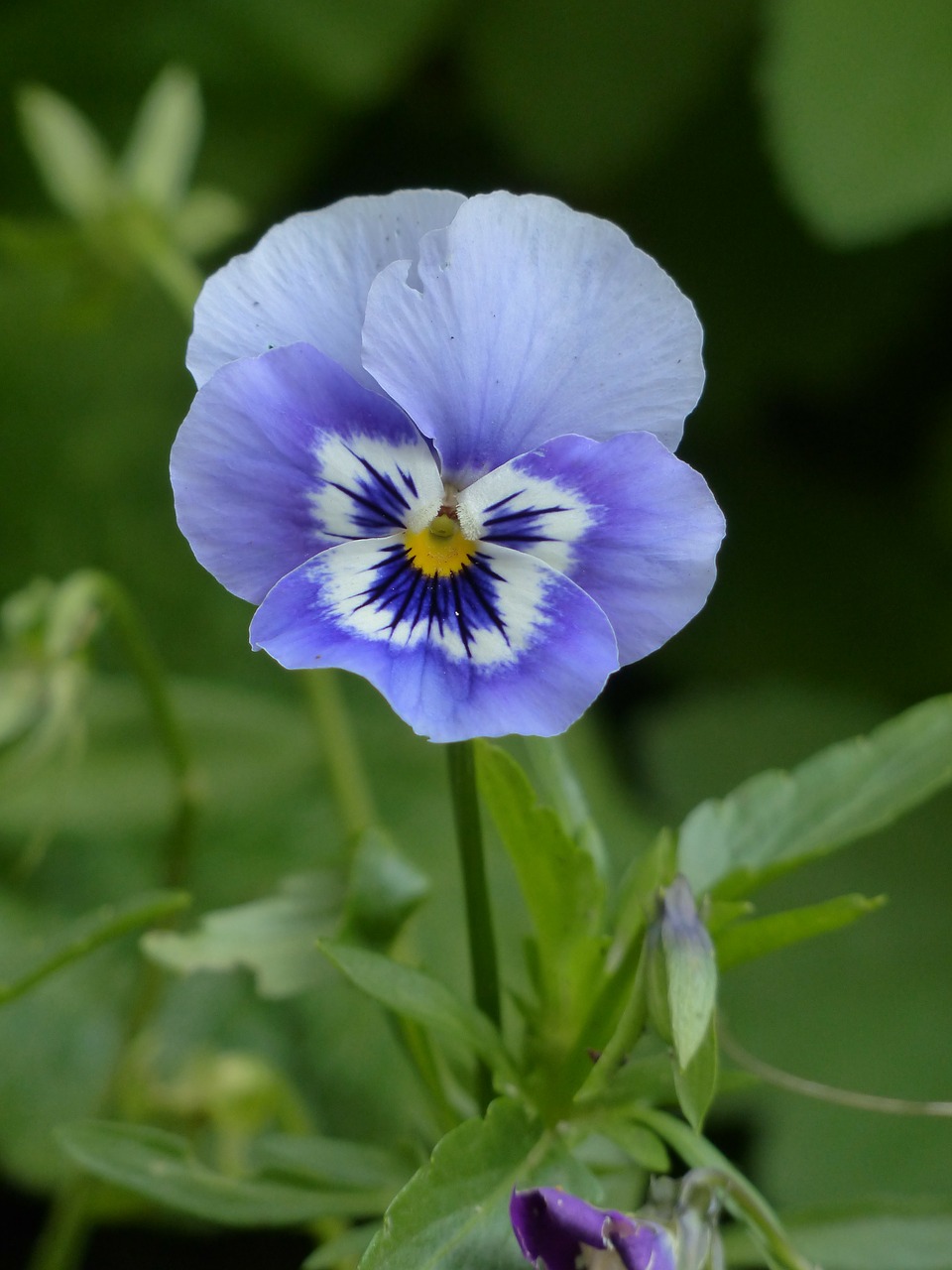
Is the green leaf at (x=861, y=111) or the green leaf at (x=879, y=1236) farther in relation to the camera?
the green leaf at (x=861, y=111)

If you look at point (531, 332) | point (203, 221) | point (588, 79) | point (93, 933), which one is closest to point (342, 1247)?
point (93, 933)

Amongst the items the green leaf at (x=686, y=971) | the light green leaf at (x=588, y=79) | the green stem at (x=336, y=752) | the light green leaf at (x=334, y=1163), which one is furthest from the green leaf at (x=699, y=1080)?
the light green leaf at (x=588, y=79)

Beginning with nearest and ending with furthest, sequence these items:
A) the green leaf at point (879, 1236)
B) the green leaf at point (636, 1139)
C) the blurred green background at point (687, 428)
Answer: the green leaf at point (636, 1139) < the green leaf at point (879, 1236) < the blurred green background at point (687, 428)

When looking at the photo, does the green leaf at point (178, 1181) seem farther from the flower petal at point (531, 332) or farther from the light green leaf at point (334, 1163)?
the flower petal at point (531, 332)

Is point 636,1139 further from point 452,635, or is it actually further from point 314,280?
point 314,280

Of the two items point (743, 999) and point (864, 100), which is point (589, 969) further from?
point (864, 100)

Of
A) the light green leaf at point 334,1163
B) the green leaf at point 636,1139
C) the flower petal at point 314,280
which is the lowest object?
the light green leaf at point 334,1163
